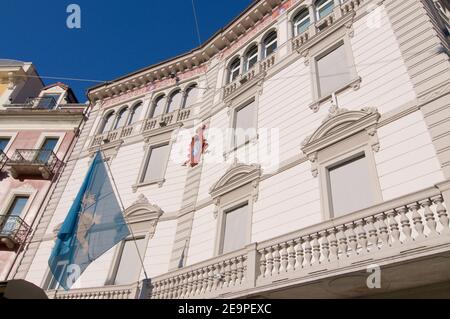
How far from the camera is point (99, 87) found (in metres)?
22.7

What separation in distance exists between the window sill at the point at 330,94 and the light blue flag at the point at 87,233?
22.6 feet

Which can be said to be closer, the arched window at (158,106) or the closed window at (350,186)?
the closed window at (350,186)

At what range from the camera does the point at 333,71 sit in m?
12.0

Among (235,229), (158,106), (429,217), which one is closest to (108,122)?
(158,106)

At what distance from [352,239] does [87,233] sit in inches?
287

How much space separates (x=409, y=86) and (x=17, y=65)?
88.4 feet

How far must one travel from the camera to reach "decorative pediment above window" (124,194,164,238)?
13539 millimetres

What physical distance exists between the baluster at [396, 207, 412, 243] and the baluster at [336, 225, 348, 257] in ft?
3.78

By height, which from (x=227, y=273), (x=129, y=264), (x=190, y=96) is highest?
(x=190, y=96)

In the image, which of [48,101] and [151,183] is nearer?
[151,183]

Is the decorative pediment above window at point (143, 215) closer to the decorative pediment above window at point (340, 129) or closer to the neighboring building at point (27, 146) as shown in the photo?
the neighboring building at point (27, 146)

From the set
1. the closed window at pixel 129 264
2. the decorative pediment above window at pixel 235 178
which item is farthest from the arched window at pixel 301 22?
the closed window at pixel 129 264

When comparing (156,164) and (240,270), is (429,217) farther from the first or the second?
(156,164)

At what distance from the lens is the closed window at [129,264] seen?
40.5ft
